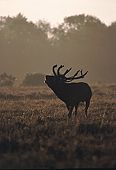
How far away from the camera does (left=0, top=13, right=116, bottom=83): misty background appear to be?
79188mm

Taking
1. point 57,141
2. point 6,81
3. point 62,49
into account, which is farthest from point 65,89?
point 62,49

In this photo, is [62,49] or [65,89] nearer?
[65,89]

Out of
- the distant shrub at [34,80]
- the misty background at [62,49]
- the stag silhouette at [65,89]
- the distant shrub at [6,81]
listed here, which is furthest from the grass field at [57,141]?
the misty background at [62,49]

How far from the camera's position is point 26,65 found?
8125 centimetres

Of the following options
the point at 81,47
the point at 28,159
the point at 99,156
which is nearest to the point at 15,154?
the point at 28,159

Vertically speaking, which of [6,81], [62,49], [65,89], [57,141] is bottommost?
[57,141]

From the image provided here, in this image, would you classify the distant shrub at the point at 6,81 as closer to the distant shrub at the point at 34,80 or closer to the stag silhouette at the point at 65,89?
the distant shrub at the point at 34,80

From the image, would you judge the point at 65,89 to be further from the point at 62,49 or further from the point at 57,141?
the point at 62,49

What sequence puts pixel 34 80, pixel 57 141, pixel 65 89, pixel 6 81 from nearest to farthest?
pixel 57 141
pixel 65 89
pixel 6 81
pixel 34 80

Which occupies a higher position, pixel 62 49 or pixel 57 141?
pixel 62 49

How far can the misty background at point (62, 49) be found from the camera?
260ft

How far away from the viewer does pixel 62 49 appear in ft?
287

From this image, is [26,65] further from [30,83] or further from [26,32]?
[30,83]

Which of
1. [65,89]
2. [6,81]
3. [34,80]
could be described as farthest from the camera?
[34,80]
